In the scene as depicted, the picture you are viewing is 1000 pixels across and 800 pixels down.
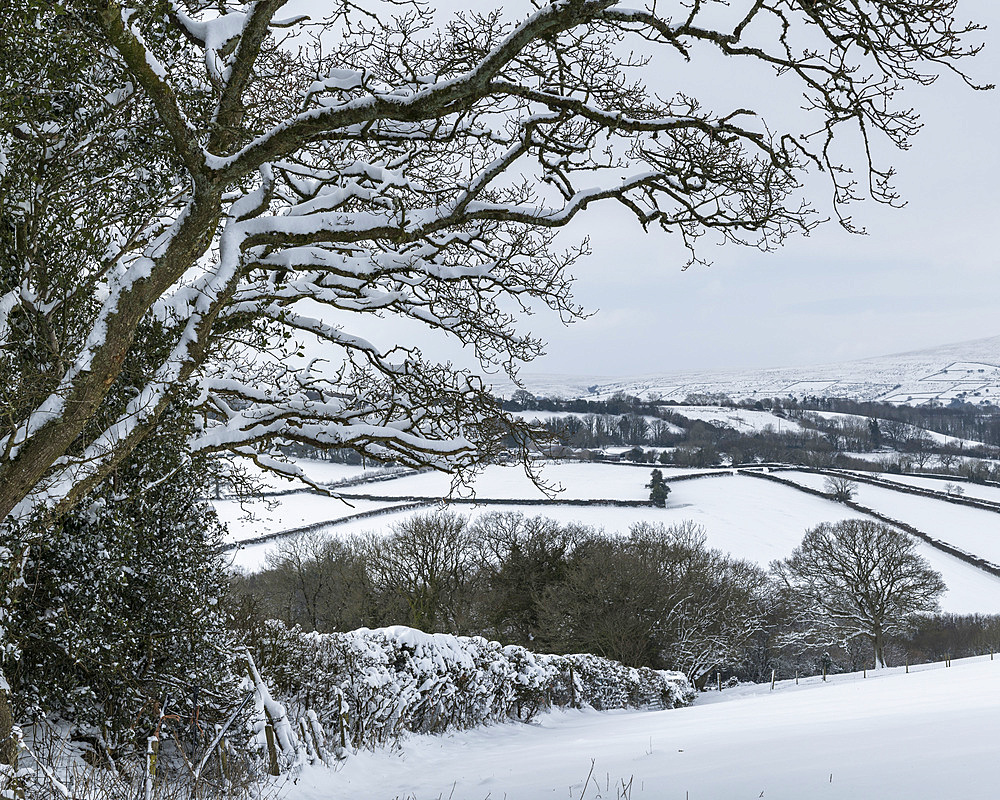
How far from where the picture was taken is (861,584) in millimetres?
43031

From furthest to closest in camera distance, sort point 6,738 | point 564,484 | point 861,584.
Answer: point 564,484 < point 861,584 < point 6,738

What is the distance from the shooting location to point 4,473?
424 cm

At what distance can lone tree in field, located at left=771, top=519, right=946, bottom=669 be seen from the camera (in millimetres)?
41219

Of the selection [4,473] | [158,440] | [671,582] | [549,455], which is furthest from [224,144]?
[671,582]

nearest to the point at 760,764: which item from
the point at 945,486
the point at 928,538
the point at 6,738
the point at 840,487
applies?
the point at 6,738

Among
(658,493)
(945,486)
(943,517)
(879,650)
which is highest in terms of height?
(658,493)

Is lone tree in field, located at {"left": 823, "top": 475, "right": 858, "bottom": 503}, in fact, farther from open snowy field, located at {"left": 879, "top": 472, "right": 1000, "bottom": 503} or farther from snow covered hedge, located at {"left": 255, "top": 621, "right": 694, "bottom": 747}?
snow covered hedge, located at {"left": 255, "top": 621, "right": 694, "bottom": 747}

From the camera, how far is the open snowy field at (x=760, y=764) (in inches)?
153

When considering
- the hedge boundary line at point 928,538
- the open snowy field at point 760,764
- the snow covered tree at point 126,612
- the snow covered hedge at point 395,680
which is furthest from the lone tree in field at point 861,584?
the snow covered tree at point 126,612

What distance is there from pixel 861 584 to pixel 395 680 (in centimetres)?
4097

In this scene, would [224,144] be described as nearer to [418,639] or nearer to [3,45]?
[3,45]

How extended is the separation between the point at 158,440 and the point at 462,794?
14.0ft

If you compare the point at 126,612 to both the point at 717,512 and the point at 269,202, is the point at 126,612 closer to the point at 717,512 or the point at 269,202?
the point at 269,202

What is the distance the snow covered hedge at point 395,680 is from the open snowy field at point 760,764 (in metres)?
0.81
